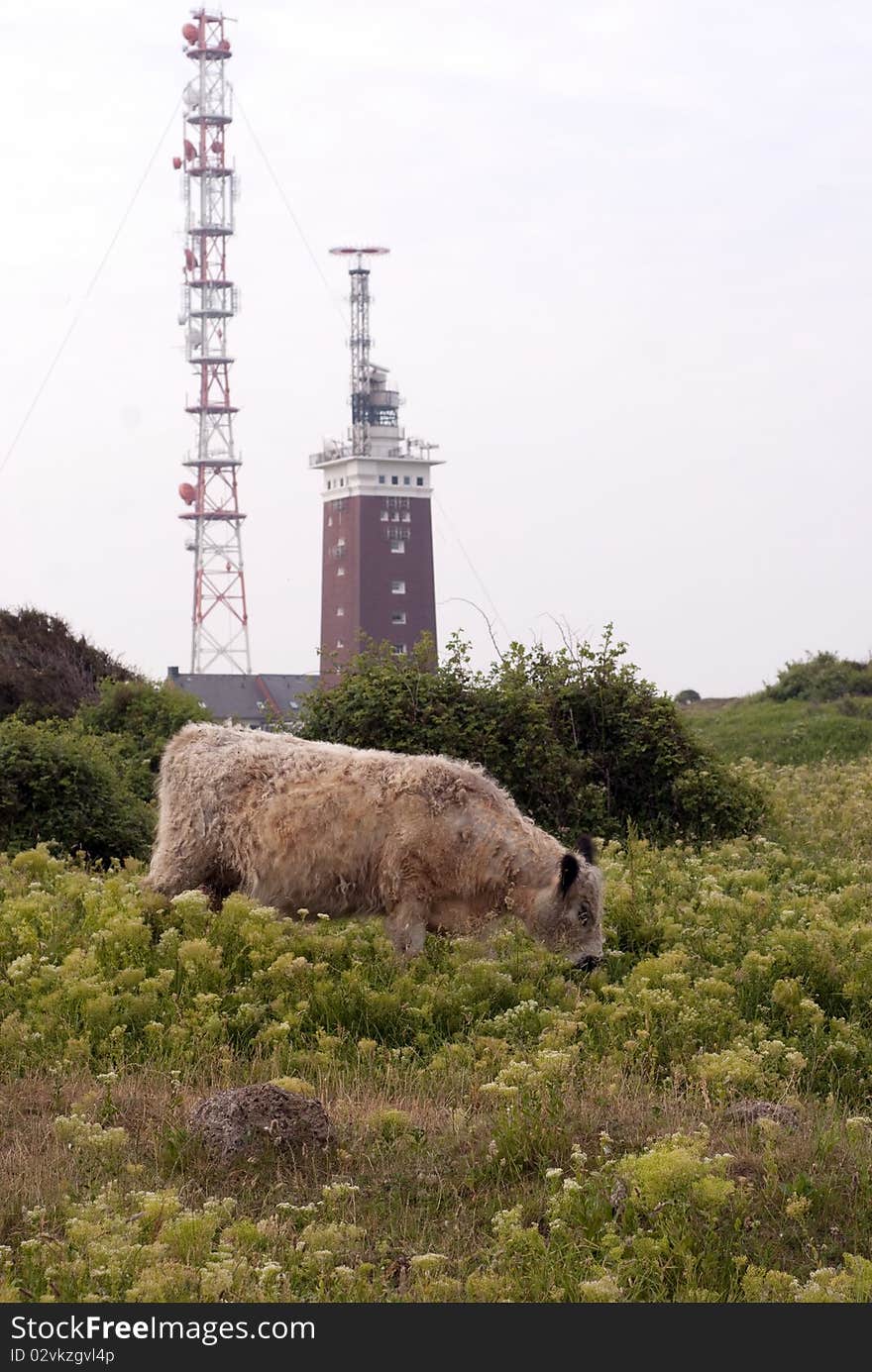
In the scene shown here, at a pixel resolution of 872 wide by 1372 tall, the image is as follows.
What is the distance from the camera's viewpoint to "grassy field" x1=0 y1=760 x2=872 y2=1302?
7.08 meters

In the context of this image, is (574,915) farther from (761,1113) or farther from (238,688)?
(238,688)

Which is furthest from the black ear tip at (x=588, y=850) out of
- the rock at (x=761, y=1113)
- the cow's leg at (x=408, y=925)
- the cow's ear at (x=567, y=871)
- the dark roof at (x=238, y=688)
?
the dark roof at (x=238, y=688)

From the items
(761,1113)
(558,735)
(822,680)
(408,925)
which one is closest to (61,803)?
(558,735)

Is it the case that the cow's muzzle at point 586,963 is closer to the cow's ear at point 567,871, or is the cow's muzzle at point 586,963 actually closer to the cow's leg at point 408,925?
the cow's ear at point 567,871

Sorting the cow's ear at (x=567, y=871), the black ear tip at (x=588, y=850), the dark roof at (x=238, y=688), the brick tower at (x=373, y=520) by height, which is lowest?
the cow's ear at (x=567, y=871)

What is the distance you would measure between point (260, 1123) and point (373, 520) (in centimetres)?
10009

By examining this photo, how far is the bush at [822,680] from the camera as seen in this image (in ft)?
138

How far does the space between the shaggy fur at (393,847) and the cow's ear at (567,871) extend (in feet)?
0.04

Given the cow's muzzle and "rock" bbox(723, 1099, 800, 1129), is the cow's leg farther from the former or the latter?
"rock" bbox(723, 1099, 800, 1129)

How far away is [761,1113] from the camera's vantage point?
8.99 meters

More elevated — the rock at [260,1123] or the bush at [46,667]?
the bush at [46,667]

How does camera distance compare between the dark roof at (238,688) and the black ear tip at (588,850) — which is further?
the dark roof at (238,688)

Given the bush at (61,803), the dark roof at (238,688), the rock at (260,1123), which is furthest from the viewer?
the dark roof at (238,688)
